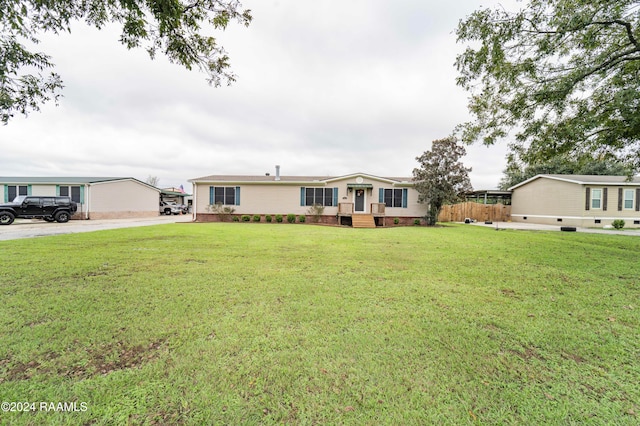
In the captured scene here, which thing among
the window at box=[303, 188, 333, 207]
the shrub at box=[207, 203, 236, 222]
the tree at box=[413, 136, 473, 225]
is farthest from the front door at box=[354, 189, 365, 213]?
the shrub at box=[207, 203, 236, 222]

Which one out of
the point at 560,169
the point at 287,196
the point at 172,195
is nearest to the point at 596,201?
the point at 560,169

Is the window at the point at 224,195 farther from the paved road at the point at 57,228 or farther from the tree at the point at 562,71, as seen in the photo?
the tree at the point at 562,71

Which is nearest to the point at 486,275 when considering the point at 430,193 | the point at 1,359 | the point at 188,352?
the point at 188,352

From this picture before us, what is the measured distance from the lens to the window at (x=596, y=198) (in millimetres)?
17672

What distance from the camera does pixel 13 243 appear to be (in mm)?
7695

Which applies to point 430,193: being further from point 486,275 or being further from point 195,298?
point 195,298

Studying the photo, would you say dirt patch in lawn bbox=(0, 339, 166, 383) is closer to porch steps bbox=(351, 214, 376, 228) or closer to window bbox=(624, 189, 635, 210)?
porch steps bbox=(351, 214, 376, 228)

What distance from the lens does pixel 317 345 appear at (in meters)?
2.51

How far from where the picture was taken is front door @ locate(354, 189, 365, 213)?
17.8 meters

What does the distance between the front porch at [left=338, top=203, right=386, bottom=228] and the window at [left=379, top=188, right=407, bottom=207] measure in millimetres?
705

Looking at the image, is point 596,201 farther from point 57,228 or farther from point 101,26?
point 57,228

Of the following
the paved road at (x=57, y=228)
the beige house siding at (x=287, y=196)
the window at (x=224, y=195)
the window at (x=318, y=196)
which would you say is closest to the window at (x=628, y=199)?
the paved road at (x=57, y=228)

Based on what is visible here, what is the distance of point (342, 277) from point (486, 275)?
2983 millimetres

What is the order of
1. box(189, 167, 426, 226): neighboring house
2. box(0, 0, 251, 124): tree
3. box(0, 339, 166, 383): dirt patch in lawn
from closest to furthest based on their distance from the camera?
box(0, 339, 166, 383): dirt patch in lawn, box(0, 0, 251, 124): tree, box(189, 167, 426, 226): neighboring house
